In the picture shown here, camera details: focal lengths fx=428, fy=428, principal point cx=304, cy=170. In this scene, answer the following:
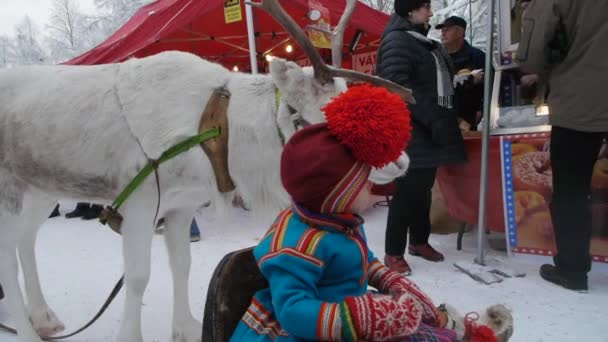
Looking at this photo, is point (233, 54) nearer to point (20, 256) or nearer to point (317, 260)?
point (20, 256)

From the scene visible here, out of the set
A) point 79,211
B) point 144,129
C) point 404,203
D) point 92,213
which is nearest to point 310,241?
point 144,129

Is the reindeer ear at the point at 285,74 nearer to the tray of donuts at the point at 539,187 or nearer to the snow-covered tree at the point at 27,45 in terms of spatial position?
→ the tray of donuts at the point at 539,187

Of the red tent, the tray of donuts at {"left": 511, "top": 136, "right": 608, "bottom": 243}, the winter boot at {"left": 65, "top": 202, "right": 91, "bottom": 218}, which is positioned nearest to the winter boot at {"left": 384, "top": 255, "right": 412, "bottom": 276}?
the tray of donuts at {"left": 511, "top": 136, "right": 608, "bottom": 243}

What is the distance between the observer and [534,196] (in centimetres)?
286

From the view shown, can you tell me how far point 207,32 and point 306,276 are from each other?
22.4ft

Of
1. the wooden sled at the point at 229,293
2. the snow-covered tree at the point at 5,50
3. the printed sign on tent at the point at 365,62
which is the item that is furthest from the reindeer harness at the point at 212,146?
the snow-covered tree at the point at 5,50

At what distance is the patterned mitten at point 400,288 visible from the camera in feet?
4.30

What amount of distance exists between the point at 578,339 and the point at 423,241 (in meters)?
1.34

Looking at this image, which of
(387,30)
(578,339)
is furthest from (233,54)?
(578,339)

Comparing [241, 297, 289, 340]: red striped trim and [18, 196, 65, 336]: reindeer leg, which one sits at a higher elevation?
[241, 297, 289, 340]: red striped trim

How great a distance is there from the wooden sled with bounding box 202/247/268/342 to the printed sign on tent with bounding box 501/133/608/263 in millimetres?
2185

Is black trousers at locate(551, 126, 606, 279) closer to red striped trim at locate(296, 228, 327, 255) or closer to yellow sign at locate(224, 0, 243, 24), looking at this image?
red striped trim at locate(296, 228, 327, 255)

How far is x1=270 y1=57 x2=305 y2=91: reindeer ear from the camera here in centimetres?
176

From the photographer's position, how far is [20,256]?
251 cm
